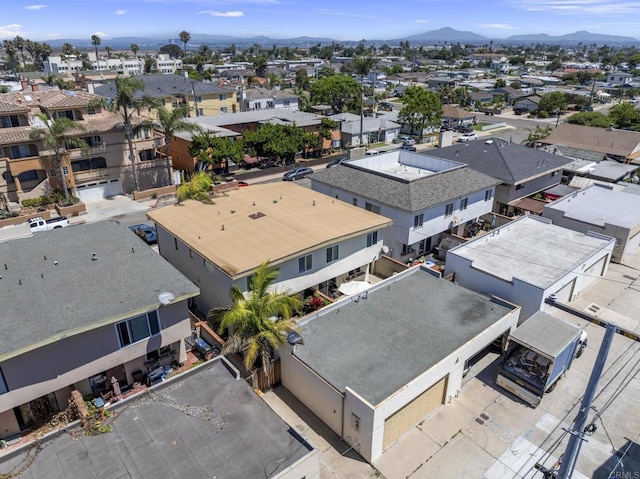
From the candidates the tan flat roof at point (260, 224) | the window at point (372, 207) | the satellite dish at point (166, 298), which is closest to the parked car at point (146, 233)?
the tan flat roof at point (260, 224)

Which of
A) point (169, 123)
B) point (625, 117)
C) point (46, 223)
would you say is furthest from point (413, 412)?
point (625, 117)

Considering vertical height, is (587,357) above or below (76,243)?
below

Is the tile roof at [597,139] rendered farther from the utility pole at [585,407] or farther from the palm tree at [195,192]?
the utility pole at [585,407]

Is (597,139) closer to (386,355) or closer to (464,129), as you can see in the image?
(464,129)

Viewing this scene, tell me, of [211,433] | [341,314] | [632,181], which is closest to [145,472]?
[211,433]

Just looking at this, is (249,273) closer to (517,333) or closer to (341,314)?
(341,314)

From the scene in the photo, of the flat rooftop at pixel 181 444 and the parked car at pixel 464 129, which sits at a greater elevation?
the flat rooftop at pixel 181 444

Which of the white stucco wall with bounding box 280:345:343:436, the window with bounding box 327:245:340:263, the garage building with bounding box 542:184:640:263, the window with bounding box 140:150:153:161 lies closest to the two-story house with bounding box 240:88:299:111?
the window with bounding box 140:150:153:161
